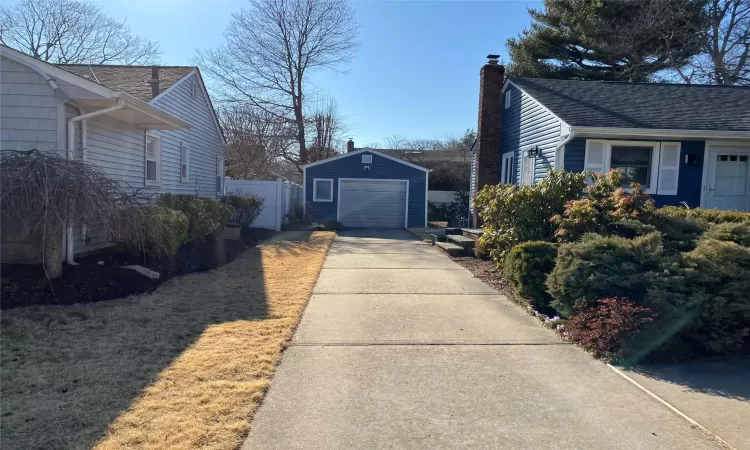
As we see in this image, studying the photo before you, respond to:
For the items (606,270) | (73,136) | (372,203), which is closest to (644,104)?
(606,270)

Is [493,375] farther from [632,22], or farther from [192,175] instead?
[632,22]

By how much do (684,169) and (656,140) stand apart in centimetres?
105

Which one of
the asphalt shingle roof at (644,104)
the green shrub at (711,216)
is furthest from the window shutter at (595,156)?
the green shrub at (711,216)

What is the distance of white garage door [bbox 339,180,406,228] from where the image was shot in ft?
72.6

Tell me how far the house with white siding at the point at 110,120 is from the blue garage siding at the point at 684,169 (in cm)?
931

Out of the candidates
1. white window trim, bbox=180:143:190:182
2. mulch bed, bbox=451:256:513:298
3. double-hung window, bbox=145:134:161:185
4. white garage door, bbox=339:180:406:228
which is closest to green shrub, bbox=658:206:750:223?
mulch bed, bbox=451:256:513:298

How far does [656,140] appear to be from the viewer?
1200 centimetres

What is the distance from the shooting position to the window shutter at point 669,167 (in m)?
12.1

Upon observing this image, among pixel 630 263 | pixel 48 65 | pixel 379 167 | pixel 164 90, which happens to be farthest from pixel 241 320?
pixel 379 167

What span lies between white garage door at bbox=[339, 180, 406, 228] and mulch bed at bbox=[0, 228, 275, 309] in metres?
12.7

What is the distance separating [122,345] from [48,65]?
5458 millimetres

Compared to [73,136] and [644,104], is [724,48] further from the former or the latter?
[73,136]

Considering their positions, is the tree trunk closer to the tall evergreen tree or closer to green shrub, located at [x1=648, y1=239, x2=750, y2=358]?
green shrub, located at [x1=648, y1=239, x2=750, y2=358]

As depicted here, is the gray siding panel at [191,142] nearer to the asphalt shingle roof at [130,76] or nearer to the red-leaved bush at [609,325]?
the asphalt shingle roof at [130,76]
